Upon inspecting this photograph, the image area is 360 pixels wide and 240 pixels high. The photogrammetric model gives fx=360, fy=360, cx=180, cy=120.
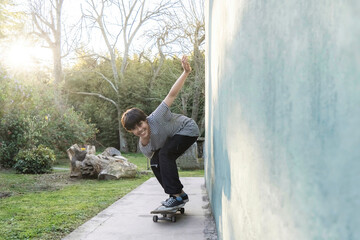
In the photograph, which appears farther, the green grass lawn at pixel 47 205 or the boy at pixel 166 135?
the boy at pixel 166 135

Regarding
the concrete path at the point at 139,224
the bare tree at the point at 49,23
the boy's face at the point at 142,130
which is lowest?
the concrete path at the point at 139,224

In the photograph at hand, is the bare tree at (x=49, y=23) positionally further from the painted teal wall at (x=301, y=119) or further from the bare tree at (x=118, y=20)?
the painted teal wall at (x=301, y=119)

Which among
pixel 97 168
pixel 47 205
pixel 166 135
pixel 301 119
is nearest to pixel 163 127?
pixel 166 135

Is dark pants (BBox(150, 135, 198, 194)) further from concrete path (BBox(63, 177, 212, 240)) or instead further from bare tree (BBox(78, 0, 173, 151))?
bare tree (BBox(78, 0, 173, 151))

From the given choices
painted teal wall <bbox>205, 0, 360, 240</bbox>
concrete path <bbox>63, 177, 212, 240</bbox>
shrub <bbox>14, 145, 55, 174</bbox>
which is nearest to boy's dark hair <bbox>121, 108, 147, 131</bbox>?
concrete path <bbox>63, 177, 212, 240</bbox>

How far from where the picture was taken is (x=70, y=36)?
2122cm

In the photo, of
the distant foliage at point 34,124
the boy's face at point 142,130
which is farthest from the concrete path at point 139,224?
the distant foliage at point 34,124

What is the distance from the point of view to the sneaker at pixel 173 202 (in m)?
3.31

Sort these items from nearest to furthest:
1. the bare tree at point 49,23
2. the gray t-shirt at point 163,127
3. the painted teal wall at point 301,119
Answer: the painted teal wall at point 301,119 → the gray t-shirt at point 163,127 → the bare tree at point 49,23

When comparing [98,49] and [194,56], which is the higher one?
[98,49]

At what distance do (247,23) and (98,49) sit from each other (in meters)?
22.3

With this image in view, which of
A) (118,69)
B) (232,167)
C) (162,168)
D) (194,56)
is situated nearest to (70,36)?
(118,69)

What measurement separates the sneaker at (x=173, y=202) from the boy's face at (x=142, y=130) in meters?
0.64

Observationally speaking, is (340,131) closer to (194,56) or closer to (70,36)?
(194,56)
